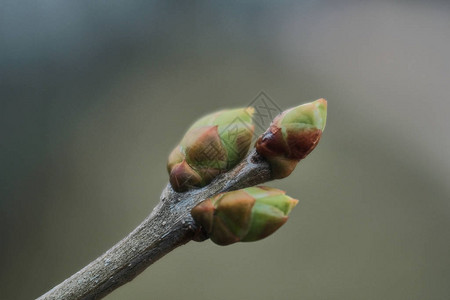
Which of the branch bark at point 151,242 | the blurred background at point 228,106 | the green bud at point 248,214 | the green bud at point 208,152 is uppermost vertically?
the blurred background at point 228,106

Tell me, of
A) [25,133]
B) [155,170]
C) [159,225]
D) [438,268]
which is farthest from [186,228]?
[438,268]

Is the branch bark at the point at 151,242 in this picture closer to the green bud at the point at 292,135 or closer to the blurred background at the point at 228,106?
the green bud at the point at 292,135

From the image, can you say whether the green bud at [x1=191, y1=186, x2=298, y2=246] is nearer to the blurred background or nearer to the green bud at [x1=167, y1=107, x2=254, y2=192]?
the green bud at [x1=167, y1=107, x2=254, y2=192]

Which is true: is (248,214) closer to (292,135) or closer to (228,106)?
(292,135)

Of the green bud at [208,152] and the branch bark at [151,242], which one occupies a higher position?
the green bud at [208,152]

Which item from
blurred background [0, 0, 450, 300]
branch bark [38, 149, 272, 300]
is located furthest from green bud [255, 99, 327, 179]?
blurred background [0, 0, 450, 300]

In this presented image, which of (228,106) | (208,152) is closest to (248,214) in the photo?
(208,152)

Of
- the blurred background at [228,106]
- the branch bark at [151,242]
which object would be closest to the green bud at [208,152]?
the branch bark at [151,242]

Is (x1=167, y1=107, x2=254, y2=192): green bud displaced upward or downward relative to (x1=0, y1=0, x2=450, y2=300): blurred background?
downward

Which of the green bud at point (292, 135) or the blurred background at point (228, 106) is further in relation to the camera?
the blurred background at point (228, 106)
